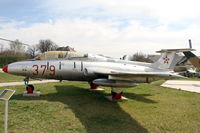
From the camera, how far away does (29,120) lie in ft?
17.5

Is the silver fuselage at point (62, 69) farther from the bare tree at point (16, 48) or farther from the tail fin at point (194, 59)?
the bare tree at point (16, 48)

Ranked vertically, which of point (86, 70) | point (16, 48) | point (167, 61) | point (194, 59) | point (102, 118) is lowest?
point (102, 118)

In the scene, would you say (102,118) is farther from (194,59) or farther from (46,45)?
(46,45)

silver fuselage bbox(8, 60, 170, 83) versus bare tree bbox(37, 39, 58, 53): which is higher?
bare tree bbox(37, 39, 58, 53)

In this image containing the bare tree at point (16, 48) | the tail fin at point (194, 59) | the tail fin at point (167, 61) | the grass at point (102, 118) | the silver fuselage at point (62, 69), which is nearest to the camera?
the grass at point (102, 118)

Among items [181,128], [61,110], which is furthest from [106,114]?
[181,128]

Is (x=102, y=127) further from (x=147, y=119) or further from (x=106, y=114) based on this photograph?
(x=147, y=119)

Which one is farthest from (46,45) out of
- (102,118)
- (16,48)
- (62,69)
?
(102,118)

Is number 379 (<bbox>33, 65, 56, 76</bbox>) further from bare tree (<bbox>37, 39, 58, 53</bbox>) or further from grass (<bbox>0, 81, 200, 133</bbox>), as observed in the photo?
bare tree (<bbox>37, 39, 58, 53</bbox>)

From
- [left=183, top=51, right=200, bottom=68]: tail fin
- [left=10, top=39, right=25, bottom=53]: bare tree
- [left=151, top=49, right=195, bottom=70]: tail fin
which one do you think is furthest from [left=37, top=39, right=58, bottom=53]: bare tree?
[left=151, top=49, right=195, bottom=70]: tail fin

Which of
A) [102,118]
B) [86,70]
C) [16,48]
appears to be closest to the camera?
[102,118]

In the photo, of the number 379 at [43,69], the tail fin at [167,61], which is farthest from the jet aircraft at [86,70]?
the tail fin at [167,61]

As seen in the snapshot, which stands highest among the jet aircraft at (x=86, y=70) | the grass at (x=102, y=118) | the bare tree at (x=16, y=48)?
the bare tree at (x=16, y=48)

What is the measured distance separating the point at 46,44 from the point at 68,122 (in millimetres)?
63706
